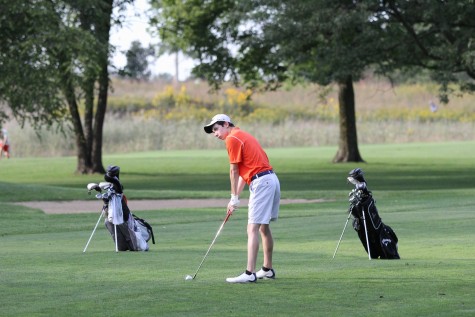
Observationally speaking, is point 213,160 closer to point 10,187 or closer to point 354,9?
point 354,9

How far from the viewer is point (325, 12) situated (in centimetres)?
4175

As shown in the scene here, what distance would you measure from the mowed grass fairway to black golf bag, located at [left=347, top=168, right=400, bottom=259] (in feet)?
0.96

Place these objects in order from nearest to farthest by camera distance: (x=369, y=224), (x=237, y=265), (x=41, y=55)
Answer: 1. (x=237, y=265)
2. (x=369, y=224)
3. (x=41, y=55)

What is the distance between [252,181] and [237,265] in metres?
2.12

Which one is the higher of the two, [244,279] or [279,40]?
[279,40]

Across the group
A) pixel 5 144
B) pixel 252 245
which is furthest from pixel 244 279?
pixel 5 144

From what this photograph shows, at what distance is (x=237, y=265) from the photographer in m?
14.6

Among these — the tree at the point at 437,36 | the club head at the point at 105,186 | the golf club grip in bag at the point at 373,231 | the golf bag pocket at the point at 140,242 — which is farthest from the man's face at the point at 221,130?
the tree at the point at 437,36

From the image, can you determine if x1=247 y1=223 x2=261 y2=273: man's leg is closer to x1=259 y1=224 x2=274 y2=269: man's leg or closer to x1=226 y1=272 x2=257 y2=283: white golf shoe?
x1=226 y1=272 x2=257 y2=283: white golf shoe

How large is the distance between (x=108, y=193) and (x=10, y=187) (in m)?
19.0

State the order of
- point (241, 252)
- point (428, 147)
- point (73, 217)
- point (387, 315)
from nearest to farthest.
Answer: point (387, 315) < point (241, 252) < point (73, 217) < point (428, 147)

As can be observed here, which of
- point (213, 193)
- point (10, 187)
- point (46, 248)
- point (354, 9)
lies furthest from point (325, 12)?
point (46, 248)

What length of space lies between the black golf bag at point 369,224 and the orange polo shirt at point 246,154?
2.72m

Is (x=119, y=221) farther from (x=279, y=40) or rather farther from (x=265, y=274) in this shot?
(x=279, y=40)
